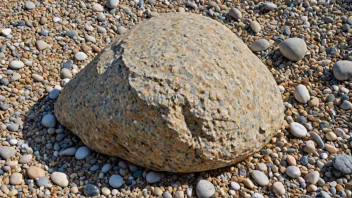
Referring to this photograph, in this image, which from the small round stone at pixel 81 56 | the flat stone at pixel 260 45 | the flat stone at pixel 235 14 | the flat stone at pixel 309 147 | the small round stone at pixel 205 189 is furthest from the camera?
the flat stone at pixel 235 14

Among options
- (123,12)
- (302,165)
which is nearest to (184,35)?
(302,165)

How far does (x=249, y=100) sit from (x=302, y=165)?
57 cm

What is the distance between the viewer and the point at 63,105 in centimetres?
292

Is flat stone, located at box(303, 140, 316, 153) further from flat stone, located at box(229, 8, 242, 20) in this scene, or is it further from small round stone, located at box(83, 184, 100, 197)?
flat stone, located at box(229, 8, 242, 20)

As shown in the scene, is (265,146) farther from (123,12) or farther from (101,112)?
(123,12)

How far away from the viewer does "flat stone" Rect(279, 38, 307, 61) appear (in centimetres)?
355

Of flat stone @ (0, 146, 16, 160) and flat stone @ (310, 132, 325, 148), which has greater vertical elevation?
flat stone @ (310, 132, 325, 148)

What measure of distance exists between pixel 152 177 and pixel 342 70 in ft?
5.31

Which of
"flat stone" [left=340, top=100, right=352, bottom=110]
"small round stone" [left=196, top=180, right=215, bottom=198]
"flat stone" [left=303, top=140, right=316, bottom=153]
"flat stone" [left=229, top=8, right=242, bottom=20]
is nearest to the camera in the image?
"small round stone" [left=196, top=180, right=215, bottom=198]

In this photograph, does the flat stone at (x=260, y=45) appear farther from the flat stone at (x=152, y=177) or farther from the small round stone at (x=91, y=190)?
the small round stone at (x=91, y=190)

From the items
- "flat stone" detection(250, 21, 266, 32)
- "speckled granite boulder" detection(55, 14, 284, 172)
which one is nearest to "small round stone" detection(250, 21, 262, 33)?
"flat stone" detection(250, 21, 266, 32)

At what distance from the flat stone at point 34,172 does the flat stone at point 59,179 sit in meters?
0.07

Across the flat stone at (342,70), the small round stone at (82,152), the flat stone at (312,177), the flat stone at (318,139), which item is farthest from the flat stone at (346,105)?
the small round stone at (82,152)

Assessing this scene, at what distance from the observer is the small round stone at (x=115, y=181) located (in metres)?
2.69
